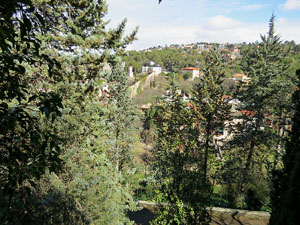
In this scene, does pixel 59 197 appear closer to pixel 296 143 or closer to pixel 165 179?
pixel 165 179

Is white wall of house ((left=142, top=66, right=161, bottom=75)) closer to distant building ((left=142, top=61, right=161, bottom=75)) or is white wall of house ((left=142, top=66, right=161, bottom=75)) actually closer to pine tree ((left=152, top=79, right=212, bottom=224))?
distant building ((left=142, top=61, right=161, bottom=75))

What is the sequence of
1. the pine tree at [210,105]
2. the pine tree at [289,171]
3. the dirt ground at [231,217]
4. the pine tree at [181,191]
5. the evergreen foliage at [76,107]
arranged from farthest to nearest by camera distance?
the pine tree at [210,105] < the dirt ground at [231,217] < the pine tree at [181,191] < the evergreen foliage at [76,107] < the pine tree at [289,171]

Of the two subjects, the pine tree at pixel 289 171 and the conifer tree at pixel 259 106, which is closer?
the pine tree at pixel 289 171

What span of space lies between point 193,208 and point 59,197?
4.54m

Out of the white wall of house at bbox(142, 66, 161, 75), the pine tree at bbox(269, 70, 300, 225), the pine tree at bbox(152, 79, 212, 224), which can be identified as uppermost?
the white wall of house at bbox(142, 66, 161, 75)

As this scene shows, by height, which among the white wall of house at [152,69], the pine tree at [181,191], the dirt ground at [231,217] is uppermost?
the white wall of house at [152,69]

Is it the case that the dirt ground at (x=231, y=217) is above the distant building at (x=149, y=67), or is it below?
below

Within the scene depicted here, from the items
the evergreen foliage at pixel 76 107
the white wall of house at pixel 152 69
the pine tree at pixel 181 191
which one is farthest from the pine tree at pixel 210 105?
the white wall of house at pixel 152 69

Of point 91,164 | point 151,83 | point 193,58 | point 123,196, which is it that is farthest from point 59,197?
point 193,58

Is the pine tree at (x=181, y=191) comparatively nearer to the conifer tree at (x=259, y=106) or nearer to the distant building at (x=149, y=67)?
the conifer tree at (x=259, y=106)

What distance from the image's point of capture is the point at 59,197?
195 inches

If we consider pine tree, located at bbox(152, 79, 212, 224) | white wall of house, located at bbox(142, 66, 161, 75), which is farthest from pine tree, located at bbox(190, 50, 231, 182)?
white wall of house, located at bbox(142, 66, 161, 75)

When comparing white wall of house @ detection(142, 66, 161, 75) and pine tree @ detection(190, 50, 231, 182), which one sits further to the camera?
white wall of house @ detection(142, 66, 161, 75)

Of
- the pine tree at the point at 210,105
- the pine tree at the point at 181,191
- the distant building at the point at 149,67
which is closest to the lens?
the pine tree at the point at 181,191
